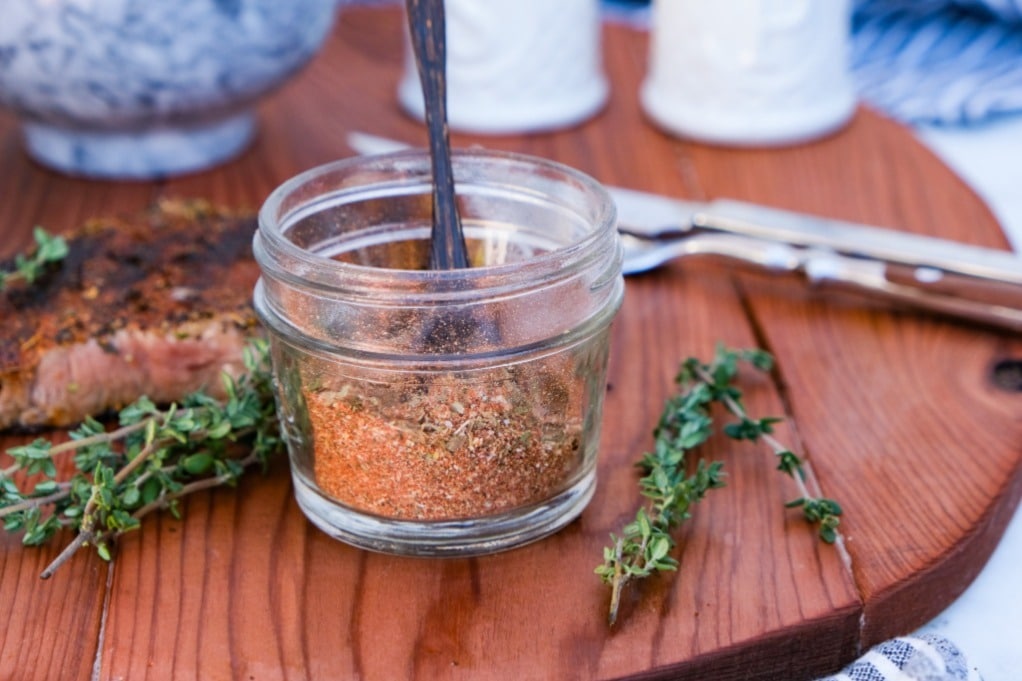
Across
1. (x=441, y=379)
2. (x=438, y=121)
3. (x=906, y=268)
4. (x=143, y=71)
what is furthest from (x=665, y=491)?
(x=143, y=71)

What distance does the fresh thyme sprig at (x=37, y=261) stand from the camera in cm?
96

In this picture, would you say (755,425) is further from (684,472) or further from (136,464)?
(136,464)

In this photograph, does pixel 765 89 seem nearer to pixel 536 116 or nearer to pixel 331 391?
pixel 536 116

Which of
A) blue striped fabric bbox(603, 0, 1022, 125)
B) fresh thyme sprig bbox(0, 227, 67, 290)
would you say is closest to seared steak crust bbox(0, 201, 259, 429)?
fresh thyme sprig bbox(0, 227, 67, 290)

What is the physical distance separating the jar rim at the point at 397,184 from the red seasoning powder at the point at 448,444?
0.06 m

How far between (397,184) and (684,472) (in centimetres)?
29

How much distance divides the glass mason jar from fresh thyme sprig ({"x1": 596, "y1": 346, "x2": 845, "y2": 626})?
0.06 metres

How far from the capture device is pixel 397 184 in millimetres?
873

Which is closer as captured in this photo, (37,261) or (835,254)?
(37,261)

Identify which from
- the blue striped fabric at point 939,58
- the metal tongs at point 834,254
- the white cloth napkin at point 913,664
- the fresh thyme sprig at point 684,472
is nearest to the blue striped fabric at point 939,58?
the blue striped fabric at point 939,58

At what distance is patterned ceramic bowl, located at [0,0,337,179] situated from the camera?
46.9 inches

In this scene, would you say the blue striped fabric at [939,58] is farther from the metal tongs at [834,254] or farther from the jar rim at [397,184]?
the jar rim at [397,184]

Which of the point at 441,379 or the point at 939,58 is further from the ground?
the point at 441,379

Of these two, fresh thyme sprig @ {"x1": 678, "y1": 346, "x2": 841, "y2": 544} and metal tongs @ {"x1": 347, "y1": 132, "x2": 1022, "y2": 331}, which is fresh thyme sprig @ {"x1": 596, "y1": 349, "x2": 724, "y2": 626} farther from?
metal tongs @ {"x1": 347, "y1": 132, "x2": 1022, "y2": 331}
